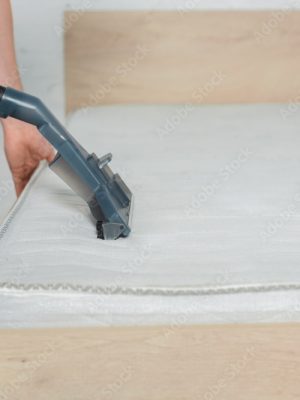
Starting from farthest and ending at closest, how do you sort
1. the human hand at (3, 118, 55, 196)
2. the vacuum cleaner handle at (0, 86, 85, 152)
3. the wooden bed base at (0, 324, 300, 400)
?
1. the human hand at (3, 118, 55, 196)
2. the vacuum cleaner handle at (0, 86, 85, 152)
3. the wooden bed base at (0, 324, 300, 400)

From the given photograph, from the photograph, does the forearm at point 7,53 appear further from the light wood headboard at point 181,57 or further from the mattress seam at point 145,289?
the light wood headboard at point 181,57

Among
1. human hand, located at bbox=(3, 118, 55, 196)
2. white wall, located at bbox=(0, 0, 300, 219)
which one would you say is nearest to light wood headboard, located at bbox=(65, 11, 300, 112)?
white wall, located at bbox=(0, 0, 300, 219)

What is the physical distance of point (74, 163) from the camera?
2.59 feet

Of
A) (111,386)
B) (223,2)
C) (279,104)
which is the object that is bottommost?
(111,386)

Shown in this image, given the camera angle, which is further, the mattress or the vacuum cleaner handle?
the vacuum cleaner handle

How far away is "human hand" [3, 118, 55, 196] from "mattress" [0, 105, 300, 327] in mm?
34

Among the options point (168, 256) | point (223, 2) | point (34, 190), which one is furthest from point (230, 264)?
point (223, 2)

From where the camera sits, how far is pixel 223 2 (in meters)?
1.91

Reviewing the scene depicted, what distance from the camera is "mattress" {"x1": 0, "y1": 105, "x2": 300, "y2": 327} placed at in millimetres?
638

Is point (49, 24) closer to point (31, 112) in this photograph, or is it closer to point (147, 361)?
point (31, 112)

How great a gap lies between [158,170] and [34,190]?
0.23m

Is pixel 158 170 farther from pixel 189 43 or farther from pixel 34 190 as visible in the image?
pixel 189 43

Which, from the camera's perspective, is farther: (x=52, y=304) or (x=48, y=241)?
(x=48, y=241)

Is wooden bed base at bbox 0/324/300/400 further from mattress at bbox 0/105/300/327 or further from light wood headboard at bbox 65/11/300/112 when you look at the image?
light wood headboard at bbox 65/11/300/112
